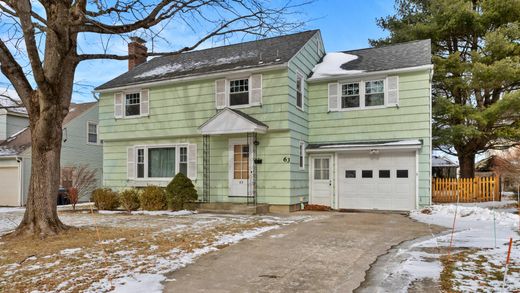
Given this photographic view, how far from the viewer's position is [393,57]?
571 inches

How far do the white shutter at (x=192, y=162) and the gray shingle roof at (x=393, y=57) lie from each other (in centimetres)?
655

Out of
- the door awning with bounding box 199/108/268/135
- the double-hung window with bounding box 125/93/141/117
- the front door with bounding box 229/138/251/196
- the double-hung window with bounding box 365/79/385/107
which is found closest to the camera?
the door awning with bounding box 199/108/268/135

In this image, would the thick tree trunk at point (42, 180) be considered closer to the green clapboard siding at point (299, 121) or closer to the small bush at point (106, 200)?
the small bush at point (106, 200)

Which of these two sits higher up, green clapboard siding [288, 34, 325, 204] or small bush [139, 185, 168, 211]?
green clapboard siding [288, 34, 325, 204]

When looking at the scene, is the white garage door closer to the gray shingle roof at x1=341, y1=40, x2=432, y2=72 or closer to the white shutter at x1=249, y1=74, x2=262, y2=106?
the white shutter at x1=249, y1=74, x2=262, y2=106

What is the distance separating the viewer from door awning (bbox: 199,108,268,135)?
1301 centimetres

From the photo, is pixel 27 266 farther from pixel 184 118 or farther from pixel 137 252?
pixel 184 118

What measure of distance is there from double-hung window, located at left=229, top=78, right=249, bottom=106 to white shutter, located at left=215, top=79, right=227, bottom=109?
0.22 m

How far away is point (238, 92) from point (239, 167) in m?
2.75

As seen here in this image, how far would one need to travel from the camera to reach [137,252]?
6805mm

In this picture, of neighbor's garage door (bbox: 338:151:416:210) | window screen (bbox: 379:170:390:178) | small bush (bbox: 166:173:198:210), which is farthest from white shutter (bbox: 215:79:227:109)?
window screen (bbox: 379:170:390:178)

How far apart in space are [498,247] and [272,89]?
8428 millimetres

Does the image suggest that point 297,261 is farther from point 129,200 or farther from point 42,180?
point 129,200

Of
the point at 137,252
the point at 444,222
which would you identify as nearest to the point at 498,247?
the point at 444,222
